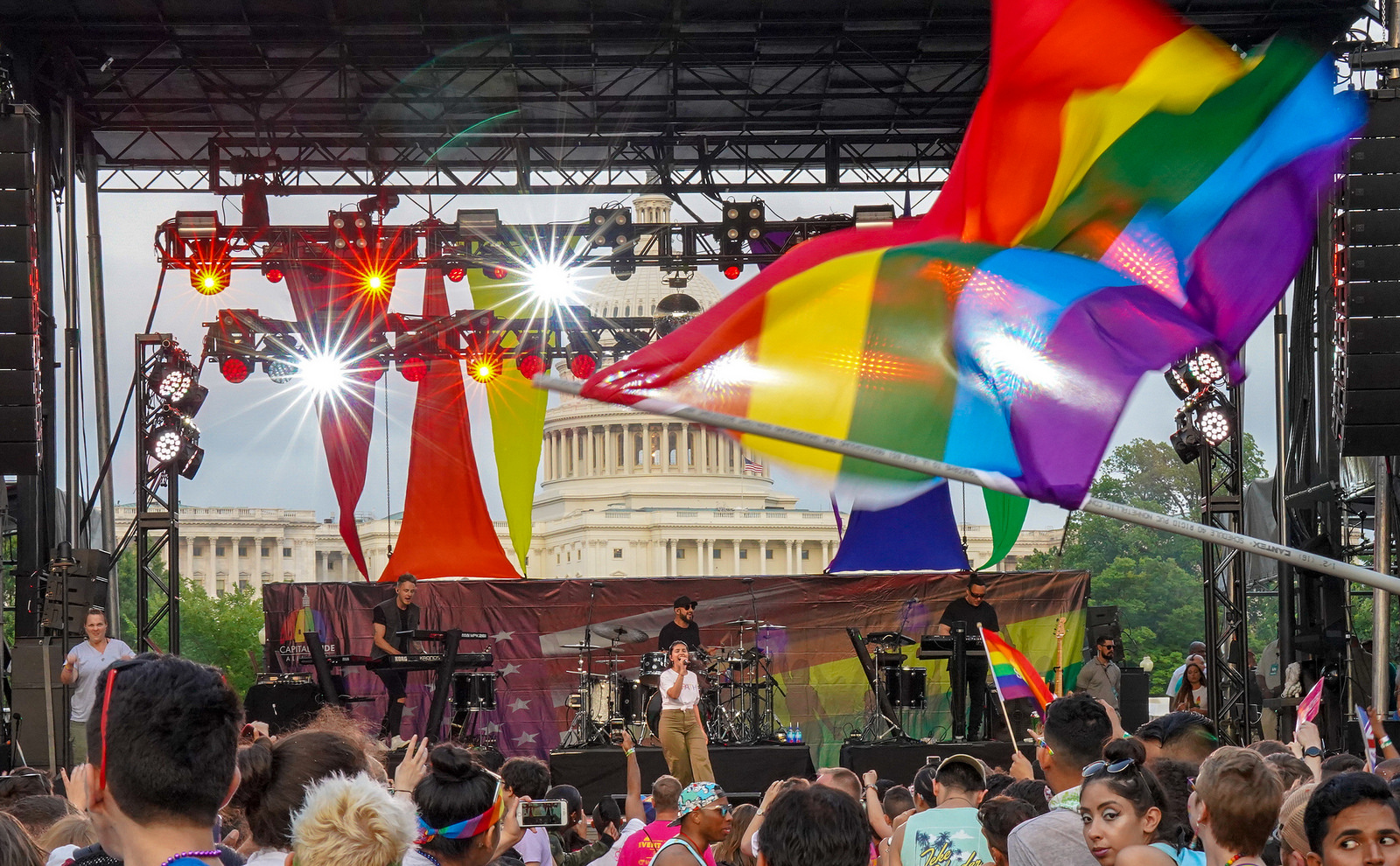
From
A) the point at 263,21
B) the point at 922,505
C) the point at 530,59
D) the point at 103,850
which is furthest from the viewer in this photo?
the point at 922,505

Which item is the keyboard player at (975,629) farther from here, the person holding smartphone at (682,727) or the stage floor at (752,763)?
the person holding smartphone at (682,727)

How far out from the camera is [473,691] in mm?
17812

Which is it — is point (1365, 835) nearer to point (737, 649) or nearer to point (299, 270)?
point (737, 649)

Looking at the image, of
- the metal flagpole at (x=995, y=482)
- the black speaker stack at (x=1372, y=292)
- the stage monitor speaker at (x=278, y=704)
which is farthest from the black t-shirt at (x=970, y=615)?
the metal flagpole at (x=995, y=482)

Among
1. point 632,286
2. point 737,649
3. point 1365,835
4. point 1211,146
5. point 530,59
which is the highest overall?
point 632,286

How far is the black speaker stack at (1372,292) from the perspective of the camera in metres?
12.3

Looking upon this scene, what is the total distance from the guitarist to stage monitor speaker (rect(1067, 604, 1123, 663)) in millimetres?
1715

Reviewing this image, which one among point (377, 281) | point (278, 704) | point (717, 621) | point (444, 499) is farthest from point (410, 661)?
point (444, 499)

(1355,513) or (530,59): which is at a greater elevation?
(530,59)

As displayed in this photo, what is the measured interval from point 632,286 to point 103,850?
86.9 meters

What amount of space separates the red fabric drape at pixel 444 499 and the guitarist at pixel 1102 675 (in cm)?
1024

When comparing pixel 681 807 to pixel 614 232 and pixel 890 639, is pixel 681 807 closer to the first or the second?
pixel 890 639

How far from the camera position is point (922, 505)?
2352 cm

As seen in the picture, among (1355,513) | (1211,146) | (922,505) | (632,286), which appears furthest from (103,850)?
(632,286)
